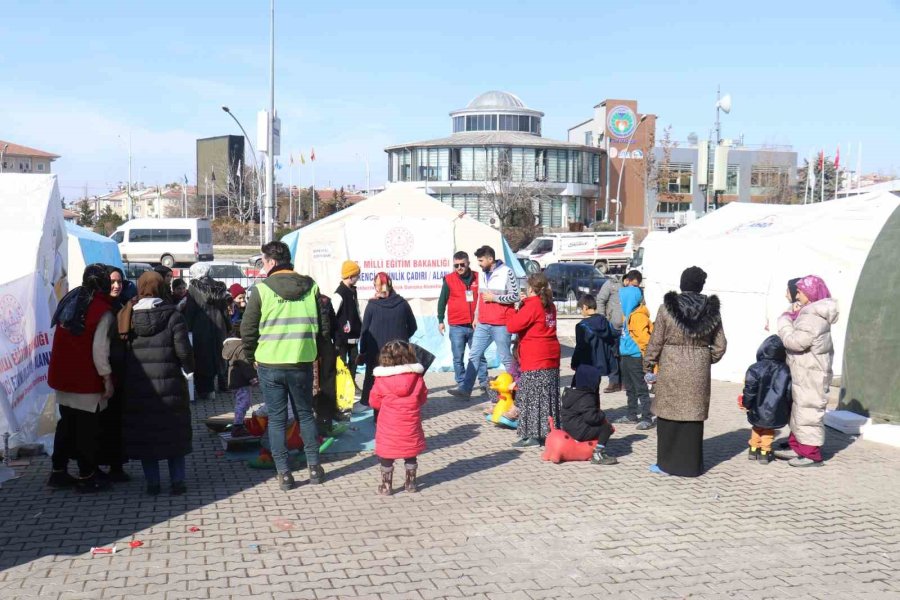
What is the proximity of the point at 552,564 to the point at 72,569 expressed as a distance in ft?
9.76

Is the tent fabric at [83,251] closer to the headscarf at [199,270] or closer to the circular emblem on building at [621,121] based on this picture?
the headscarf at [199,270]

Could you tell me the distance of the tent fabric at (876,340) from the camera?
952 cm

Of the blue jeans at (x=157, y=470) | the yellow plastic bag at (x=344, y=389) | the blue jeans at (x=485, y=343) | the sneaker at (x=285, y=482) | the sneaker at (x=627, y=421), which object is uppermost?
the blue jeans at (x=485, y=343)

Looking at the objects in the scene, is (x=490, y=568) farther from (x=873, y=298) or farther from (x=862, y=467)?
(x=873, y=298)

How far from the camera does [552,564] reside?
5.47 metres

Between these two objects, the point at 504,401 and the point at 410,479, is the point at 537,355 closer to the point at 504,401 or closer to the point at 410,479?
the point at 504,401

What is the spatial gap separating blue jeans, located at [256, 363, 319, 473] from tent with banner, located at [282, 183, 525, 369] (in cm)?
628

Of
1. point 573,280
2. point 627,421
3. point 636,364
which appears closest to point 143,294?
point 636,364

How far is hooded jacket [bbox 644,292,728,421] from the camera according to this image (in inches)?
295

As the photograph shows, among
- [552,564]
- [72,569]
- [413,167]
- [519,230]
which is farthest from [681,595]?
[413,167]

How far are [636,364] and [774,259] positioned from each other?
4.02 metres

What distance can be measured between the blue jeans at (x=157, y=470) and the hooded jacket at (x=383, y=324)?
104 inches

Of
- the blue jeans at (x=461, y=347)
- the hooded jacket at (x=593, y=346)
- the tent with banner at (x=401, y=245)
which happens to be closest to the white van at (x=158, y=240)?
the tent with banner at (x=401, y=245)

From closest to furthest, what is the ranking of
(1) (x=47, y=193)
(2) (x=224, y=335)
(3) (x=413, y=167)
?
(1) (x=47, y=193) → (2) (x=224, y=335) → (3) (x=413, y=167)
